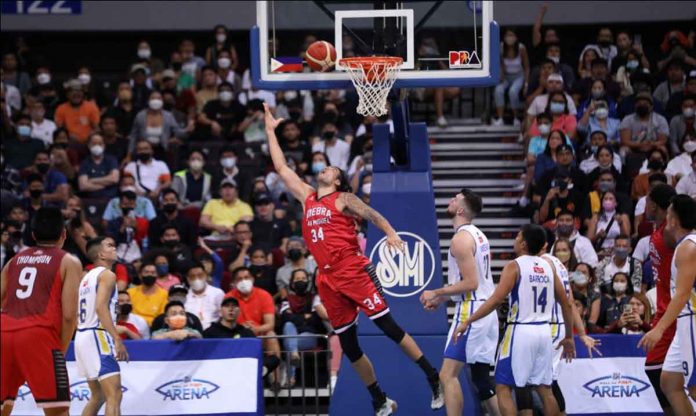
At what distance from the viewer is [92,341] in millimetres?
11438

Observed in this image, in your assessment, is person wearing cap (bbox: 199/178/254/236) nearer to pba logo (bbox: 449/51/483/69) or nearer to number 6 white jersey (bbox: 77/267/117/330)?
number 6 white jersey (bbox: 77/267/117/330)

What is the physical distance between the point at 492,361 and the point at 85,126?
10.1 meters

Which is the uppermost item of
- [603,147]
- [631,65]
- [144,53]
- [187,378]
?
[144,53]

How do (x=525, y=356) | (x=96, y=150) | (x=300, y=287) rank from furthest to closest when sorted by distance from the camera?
(x=96, y=150)
(x=300, y=287)
(x=525, y=356)

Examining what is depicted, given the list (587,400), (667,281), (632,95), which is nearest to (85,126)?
(632,95)

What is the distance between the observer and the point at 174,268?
1517 cm

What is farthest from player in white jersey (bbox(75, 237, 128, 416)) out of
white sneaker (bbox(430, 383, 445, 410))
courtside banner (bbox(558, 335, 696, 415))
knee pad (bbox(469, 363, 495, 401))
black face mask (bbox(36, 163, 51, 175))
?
black face mask (bbox(36, 163, 51, 175))

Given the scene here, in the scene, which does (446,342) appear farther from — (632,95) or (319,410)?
(632,95)

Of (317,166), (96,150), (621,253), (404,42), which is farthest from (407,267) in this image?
(96,150)

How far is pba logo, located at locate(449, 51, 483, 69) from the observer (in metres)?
11.8

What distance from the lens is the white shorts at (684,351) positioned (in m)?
9.56

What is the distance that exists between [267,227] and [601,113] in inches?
195

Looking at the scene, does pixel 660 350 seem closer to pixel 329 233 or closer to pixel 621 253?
pixel 329 233

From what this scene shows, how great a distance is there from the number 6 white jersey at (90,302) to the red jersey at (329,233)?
6.70 ft
